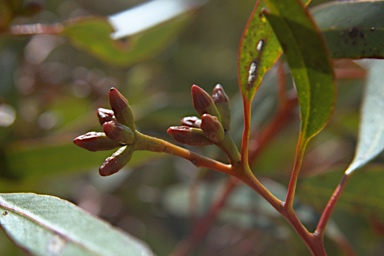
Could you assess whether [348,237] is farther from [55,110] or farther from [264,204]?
[55,110]

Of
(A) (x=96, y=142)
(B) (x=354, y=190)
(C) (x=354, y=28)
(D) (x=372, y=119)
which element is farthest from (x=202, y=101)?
(B) (x=354, y=190)

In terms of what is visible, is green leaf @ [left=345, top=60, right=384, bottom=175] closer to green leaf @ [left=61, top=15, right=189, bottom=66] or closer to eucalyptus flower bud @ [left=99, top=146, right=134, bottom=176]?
eucalyptus flower bud @ [left=99, top=146, right=134, bottom=176]

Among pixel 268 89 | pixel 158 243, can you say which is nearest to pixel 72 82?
pixel 158 243

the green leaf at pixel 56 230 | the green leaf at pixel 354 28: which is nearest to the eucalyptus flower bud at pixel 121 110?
the green leaf at pixel 56 230

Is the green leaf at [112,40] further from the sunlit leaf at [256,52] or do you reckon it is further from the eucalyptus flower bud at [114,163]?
the eucalyptus flower bud at [114,163]

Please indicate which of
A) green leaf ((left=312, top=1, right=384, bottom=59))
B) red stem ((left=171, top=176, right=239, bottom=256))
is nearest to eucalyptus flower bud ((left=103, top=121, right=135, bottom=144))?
green leaf ((left=312, top=1, right=384, bottom=59))

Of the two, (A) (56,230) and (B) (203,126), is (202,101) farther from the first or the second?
(A) (56,230)
